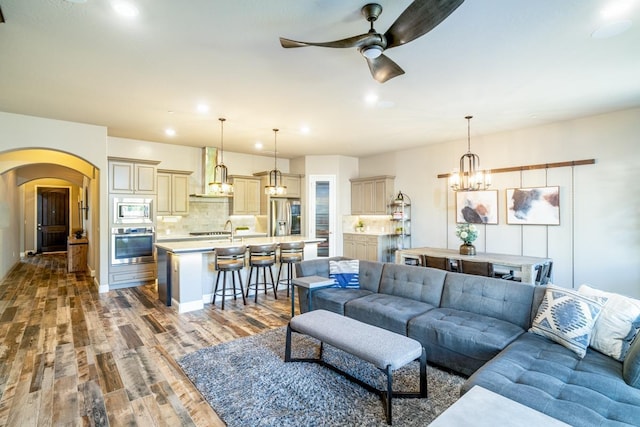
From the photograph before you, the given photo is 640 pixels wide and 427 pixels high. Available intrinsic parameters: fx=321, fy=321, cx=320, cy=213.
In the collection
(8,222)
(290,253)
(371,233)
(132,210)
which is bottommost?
(290,253)

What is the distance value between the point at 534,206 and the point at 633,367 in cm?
440

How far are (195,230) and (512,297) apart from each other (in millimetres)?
6659

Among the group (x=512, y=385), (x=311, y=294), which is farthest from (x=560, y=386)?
(x=311, y=294)

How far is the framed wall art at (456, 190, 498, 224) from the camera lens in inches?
243

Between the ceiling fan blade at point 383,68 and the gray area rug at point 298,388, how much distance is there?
2595 millimetres

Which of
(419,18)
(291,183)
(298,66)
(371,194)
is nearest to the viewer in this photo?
(419,18)

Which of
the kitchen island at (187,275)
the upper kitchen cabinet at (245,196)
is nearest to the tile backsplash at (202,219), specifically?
the upper kitchen cabinet at (245,196)

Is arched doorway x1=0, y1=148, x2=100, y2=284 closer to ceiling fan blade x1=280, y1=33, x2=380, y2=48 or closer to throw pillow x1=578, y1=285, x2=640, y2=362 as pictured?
ceiling fan blade x1=280, y1=33, x2=380, y2=48

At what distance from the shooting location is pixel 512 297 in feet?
9.77

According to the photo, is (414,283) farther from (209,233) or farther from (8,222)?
(8,222)

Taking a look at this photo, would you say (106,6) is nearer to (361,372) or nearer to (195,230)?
(361,372)

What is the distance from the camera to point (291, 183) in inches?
329

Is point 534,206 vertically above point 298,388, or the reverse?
point 534,206

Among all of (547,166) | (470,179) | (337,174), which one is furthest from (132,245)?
(547,166)
